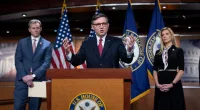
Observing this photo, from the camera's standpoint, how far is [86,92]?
4.48ft

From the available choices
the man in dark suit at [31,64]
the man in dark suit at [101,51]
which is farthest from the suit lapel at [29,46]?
the man in dark suit at [101,51]

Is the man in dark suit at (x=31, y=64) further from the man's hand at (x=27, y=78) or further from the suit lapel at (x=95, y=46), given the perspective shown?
the suit lapel at (x=95, y=46)

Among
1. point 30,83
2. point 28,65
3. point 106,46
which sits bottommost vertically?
point 30,83

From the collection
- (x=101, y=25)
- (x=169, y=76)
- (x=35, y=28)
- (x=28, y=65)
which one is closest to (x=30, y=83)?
(x=28, y=65)

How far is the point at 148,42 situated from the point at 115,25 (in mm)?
3236

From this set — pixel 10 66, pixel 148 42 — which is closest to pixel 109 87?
pixel 148 42

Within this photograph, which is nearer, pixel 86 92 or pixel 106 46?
pixel 86 92

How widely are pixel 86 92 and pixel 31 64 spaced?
1.41 m

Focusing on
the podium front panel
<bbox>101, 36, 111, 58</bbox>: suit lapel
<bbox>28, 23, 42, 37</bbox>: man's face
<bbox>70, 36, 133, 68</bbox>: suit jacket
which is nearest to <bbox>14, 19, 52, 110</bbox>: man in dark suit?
<bbox>28, 23, 42, 37</bbox>: man's face

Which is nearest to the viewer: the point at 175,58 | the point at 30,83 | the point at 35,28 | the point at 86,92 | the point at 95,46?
the point at 86,92

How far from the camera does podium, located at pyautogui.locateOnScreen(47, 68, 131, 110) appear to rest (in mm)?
1356

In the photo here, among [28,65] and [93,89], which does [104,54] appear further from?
[28,65]

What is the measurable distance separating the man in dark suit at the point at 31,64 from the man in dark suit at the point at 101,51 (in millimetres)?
807

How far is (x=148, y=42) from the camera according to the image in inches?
148
